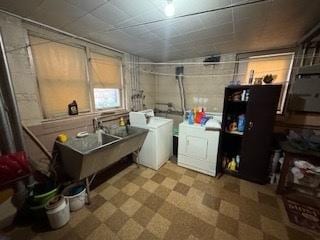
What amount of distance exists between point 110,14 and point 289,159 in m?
3.00

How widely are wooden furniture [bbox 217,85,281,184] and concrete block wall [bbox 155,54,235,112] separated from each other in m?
0.89

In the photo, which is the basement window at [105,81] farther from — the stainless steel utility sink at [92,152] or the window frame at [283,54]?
the window frame at [283,54]

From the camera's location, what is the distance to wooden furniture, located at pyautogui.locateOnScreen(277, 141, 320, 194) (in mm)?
1880

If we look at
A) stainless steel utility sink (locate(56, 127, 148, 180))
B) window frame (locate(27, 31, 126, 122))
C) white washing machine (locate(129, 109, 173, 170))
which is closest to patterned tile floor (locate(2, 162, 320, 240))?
white washing machine (locate(129, 109, 173, 170))

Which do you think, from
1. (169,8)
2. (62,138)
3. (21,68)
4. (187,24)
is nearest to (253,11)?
(187,24)

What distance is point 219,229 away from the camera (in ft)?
5.25

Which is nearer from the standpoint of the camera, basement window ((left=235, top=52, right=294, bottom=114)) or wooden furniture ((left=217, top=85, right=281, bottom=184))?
wooden furniture ((left=217, top=85, right=281, bottom=184))

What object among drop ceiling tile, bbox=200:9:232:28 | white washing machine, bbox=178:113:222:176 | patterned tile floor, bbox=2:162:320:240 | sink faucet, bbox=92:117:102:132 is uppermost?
drop ceiling tile, bbox=200:9:232:28

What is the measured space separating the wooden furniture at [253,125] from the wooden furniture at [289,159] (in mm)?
219

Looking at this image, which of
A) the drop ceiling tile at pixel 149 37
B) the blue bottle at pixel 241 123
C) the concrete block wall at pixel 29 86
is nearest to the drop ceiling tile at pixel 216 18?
the drop ceiling tile at pixel 149 37

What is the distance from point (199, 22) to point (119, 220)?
2.62 m

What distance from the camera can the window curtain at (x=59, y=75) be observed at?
194 centimetres

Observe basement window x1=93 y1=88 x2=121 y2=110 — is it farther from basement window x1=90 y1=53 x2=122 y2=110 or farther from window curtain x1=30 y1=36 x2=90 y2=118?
window curtain x1=30 y1=36 x2=90 y2=118

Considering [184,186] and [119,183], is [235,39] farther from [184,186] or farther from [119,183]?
[119,183]
